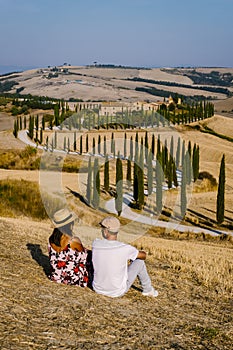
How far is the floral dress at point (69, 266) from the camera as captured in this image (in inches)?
332

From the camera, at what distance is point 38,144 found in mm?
72312

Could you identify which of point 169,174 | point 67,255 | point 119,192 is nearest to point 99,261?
point 67,255

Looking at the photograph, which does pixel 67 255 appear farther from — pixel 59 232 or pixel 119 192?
pixel 119 192

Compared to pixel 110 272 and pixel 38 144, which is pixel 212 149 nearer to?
pixel 38 144

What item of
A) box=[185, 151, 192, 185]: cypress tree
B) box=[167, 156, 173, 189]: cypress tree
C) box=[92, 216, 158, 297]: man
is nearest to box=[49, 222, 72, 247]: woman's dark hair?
box=[92, 216, 158, 297]: man

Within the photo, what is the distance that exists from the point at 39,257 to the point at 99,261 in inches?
135

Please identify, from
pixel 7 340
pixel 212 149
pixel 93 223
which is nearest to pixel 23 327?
pixel 7 340

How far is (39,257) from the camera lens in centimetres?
1107

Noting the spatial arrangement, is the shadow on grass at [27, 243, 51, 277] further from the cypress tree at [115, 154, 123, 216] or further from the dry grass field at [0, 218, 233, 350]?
the cypress tree at [115, 154, 123, 216]

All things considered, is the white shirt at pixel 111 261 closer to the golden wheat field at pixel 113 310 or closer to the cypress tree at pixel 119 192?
the golden wheat field at pixel 113 310

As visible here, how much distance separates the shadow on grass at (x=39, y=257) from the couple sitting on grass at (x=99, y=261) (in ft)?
3.02

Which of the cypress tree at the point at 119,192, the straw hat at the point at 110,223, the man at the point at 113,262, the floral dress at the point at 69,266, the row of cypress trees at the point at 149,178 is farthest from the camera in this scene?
the row of cypress trees at the point at 149,178

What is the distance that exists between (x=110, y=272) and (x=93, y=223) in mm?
20961

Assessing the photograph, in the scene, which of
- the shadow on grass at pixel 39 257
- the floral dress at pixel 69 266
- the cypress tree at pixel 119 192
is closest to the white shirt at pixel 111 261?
the floral dress at pixel 69 266
